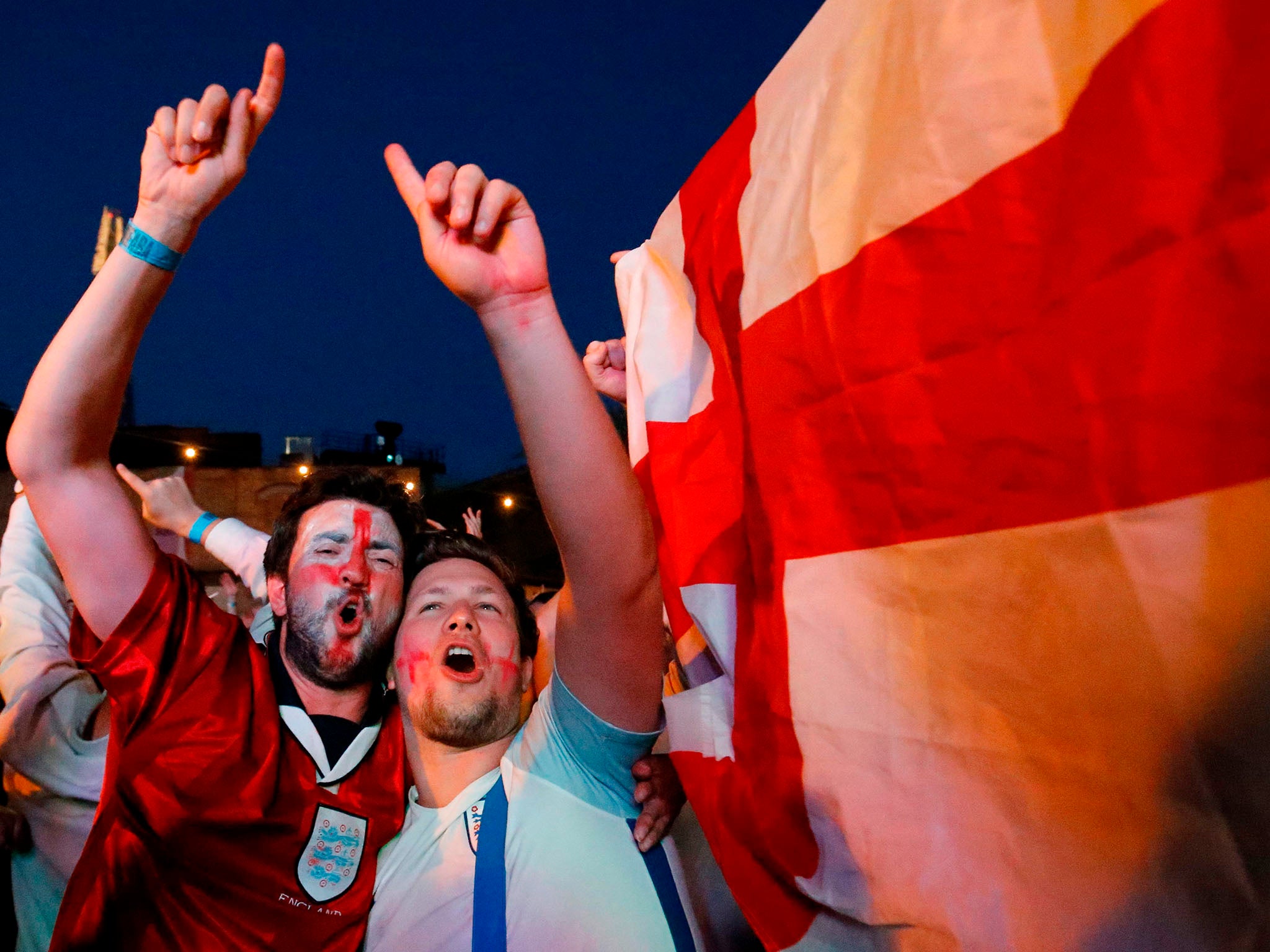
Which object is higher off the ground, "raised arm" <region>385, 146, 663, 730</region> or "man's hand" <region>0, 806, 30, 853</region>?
"raised arm" <region>385, 146, 663, 730</region>

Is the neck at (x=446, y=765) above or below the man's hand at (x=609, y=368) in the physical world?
below

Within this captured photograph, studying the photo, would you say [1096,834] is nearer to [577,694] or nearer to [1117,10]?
[1117,10]

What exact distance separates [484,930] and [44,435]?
124 centimetres

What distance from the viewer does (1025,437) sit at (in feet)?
2.41

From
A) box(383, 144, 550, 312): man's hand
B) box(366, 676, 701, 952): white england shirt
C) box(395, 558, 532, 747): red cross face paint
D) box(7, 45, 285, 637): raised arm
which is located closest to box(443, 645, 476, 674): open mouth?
box(395, 558, 532, 747): red cross face paint

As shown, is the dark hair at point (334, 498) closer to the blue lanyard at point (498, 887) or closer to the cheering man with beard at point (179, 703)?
the cheering man with beard at point (179, 703)

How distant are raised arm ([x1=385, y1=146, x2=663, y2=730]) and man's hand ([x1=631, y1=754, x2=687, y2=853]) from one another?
50 centimetres

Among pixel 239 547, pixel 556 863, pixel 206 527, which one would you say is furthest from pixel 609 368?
pixel 206 527

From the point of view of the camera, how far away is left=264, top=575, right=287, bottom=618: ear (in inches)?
79.5

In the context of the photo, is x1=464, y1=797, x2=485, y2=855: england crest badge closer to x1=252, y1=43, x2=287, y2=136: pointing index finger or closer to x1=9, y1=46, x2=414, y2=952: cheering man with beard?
x1=9, y1=46, x2=414, y2=952: cheering man with beard

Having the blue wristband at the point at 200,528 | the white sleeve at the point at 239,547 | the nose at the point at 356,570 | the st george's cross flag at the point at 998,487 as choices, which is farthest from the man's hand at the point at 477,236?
the blue wristband at the point at 200,528

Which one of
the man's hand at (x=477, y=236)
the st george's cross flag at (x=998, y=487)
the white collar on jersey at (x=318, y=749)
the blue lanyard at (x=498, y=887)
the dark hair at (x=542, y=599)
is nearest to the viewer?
the st george's cross flag at (x=998, y=487)

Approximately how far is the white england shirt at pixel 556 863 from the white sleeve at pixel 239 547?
1.73 m

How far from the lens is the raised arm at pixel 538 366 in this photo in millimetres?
1078
